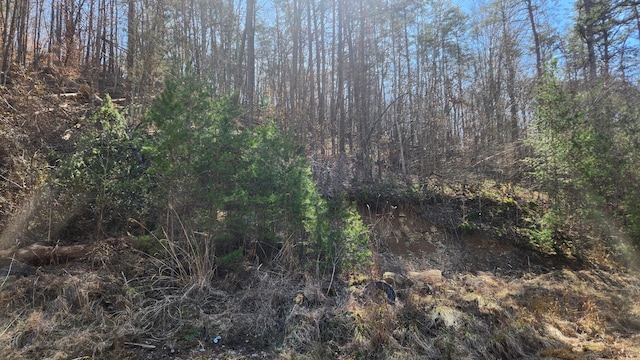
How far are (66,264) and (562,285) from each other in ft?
29.6

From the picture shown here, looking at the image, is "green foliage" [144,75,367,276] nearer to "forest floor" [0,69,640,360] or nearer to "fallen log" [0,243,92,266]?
"forest floor" [0,69,640,360]

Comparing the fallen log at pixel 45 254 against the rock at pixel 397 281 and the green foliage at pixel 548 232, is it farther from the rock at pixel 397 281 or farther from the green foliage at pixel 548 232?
the green foliage at pixel 548 232

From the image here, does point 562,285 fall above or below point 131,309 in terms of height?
below

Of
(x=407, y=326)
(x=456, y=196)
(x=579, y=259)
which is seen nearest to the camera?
(x=407, y=326)

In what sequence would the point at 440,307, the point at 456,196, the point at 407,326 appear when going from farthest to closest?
1. the point at 456,196
2. the point at 440,307
3. the point at 407,326

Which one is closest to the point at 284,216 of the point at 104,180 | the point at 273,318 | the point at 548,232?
the point at 273,318

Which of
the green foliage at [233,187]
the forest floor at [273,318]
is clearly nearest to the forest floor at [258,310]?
the forest floor at [273,318]

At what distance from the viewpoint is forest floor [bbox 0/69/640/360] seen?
12.8 feet

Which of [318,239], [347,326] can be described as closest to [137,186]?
[318,239]

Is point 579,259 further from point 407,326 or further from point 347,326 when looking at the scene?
point 347,326

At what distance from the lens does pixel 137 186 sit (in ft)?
18.5

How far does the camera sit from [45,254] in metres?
4.98

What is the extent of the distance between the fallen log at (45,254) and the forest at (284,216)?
3 centimetres

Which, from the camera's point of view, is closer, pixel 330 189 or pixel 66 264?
pixel 66 264
